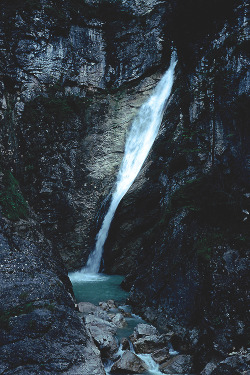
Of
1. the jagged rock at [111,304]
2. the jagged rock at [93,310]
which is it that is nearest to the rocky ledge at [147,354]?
the jagged rock at [93,310]

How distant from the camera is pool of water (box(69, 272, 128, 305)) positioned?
36.1 ft

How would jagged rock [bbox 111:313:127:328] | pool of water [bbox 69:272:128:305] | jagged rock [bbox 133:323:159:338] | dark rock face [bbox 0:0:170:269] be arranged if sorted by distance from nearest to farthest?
1. jagged rock [bbox 133:323:159:338]
2. jagged rock [bbox 111:313:127:328]
3. pool of water [bbox 69:272:128:305]
4. dark rock face [bbox 0:0:170:269]

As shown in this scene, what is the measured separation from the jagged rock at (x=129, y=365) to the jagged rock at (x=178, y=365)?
459 mm

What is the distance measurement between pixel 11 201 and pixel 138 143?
11.0 m

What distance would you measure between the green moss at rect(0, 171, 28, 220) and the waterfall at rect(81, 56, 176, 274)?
6773 mm

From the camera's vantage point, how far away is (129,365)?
6117 millimetres

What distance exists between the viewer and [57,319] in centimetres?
629

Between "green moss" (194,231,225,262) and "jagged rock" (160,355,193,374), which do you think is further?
"green moss" (194,231,225,262)

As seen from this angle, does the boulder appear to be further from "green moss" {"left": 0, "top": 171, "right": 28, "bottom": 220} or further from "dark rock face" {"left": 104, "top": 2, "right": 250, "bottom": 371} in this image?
"green moss" {"left": 0, "top": 171, "right": 28, "bottom": 220}

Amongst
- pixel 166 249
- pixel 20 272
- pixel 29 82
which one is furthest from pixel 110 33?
pixel 20 272

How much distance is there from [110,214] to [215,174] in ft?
24.8

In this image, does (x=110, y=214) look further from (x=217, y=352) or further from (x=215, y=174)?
(x=217, y=352)

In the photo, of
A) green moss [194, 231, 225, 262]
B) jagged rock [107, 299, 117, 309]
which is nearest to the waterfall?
jagged rock [107, 299, 117, 309]

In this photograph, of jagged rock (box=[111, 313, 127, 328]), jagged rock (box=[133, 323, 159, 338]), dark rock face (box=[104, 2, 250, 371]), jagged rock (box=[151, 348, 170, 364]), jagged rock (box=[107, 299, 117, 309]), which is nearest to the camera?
jagged rock (box=[151, 348, 170, 364])
